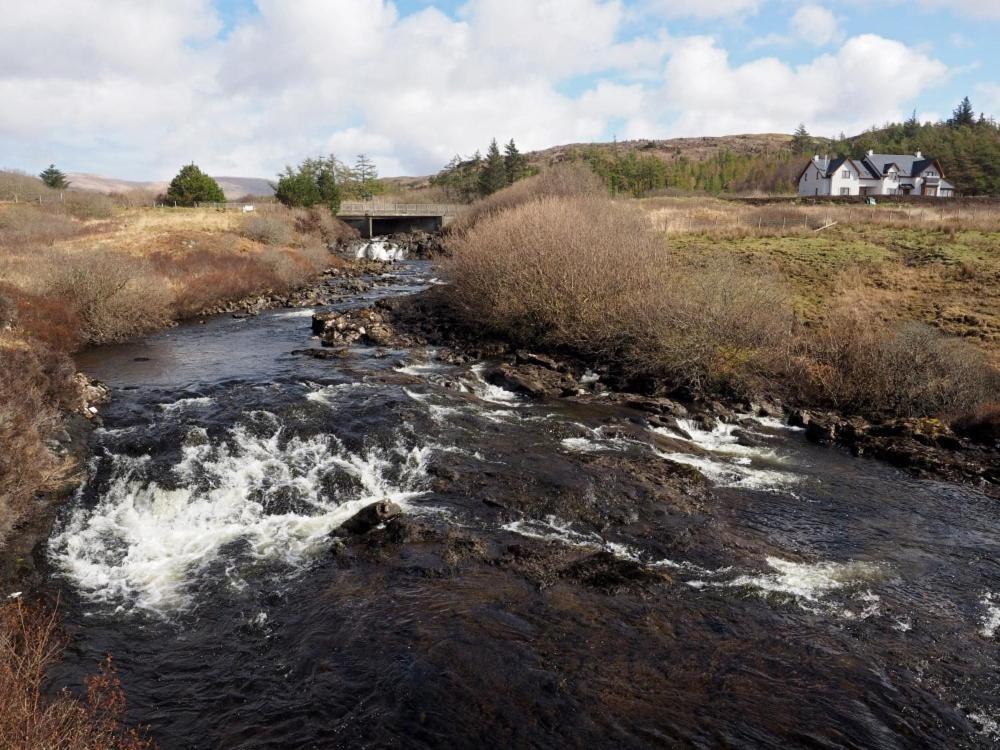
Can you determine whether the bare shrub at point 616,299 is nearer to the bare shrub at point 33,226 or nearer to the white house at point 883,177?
the bare shrub at point 33,226

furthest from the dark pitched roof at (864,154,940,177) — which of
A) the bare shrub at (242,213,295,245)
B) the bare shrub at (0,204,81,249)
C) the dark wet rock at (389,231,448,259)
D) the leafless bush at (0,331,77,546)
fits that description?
the leafless bush at (0,331,77,546)

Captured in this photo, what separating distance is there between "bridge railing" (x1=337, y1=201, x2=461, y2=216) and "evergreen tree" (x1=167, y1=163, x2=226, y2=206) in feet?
51.9

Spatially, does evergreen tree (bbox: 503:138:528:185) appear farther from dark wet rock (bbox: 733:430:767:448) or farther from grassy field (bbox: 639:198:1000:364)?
dark wet rock (bbox: 733:430:767:448)

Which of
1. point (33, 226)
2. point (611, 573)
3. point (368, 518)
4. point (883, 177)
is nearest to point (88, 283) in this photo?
point (368, 518)

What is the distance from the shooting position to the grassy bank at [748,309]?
73.5 feet

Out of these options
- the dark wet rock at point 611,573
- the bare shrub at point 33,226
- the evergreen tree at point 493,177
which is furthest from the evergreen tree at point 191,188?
the dark wet rock at point 611,573

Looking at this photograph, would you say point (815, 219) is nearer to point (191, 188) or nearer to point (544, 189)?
point (544, 189)

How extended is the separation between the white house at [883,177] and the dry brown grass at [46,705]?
107018mm

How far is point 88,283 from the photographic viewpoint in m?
29.4

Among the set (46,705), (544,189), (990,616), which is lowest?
(990,616)

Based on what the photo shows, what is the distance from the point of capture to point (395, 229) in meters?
Answer: 88.8

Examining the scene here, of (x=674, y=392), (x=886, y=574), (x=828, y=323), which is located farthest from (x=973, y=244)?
(x=886, y=574)

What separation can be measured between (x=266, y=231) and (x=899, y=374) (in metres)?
49.7

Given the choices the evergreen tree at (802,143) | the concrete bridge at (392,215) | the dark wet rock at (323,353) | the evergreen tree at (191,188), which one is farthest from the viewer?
the evergreen tree at (802,143)
